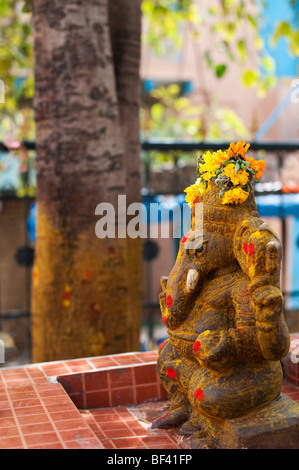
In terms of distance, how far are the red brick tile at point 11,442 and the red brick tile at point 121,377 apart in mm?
761

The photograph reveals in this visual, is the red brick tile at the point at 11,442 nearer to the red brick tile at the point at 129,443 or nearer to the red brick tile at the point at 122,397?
the red brick tile at the point at 129,443

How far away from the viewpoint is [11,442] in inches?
79.2

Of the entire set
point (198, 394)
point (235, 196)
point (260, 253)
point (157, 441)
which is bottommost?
point (157, 441)

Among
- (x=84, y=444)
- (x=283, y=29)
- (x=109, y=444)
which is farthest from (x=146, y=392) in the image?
(x=283, y=29)

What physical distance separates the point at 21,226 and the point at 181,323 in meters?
3.91

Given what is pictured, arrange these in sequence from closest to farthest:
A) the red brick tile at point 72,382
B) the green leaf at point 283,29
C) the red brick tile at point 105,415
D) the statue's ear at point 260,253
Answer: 1. the statue's ear at point 260,253
2. the red brick tile at point 105,415
3. the red brick tile at point 72,382
4. the green leaf at point 283,29

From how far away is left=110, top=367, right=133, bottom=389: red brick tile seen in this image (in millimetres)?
2750

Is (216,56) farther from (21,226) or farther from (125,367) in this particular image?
(125,367)

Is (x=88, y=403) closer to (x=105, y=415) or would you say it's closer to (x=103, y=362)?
(x=105, y=415)

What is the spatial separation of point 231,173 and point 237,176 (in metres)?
0.03

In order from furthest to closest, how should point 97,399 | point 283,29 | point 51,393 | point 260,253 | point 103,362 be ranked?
point 283,29, point 103,362, point 97,399, point 51,393, point 260,253

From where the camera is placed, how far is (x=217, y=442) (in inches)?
85.0

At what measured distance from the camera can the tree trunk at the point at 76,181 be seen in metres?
3.20

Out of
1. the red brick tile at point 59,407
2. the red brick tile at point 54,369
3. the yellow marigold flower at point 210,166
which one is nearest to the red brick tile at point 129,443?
the red brick tile at point 59,407
